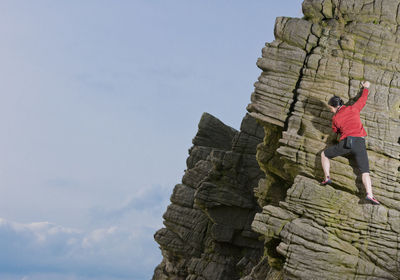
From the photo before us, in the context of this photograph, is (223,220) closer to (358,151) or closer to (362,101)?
(358,151)

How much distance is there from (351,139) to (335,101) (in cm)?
148

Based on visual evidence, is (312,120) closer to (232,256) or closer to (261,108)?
(261,108)

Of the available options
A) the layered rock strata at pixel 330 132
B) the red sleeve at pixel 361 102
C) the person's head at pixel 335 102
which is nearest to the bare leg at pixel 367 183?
the layered rock strata at pixel 330 132

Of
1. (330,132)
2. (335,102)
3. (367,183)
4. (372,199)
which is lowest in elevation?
(372,199)

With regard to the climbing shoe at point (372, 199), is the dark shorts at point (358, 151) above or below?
above

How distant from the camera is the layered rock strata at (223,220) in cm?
3522

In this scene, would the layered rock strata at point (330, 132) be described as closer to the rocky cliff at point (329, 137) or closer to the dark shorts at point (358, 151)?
the rocky cliff at point (329, 137)

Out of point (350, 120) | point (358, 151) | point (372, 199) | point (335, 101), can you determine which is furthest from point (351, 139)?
point (372, 199)

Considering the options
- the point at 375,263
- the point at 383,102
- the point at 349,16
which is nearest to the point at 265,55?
the point at 349,16

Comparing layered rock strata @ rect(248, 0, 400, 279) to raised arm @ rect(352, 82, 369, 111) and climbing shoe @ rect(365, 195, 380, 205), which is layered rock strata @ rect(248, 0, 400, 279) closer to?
climbing shoe @ rect(365, 195, 380, 205)

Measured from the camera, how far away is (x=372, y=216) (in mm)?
18812

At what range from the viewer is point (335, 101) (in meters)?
19.1

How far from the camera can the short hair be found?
19094mm

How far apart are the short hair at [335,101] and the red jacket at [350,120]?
0.19 meters
